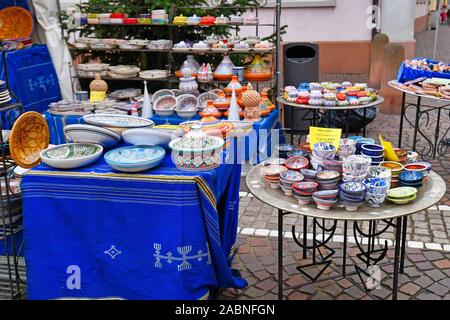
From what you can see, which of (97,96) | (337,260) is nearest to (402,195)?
(337,260)

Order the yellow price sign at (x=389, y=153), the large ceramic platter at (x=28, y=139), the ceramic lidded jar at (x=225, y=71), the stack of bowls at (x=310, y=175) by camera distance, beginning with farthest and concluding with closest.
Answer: the ceramic lidded jar at (x=225, y=71)
the large ceramic platter at (x=28, y=139)
the yellow price sign at (x=389, y=153)
the stack of bowls at (x=310, y=175)

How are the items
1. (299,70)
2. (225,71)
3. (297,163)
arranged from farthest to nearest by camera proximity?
1. (299,70)
2. (225,71)
3. (297,163)

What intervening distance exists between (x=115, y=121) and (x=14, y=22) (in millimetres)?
3750

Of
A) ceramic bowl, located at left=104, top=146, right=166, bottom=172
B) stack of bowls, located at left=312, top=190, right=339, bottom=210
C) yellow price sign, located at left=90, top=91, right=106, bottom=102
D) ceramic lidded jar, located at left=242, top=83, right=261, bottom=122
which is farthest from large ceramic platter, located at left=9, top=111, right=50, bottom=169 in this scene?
yellow price sign, located at left=90, top=91, right=106, bottom=102

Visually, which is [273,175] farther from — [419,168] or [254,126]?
[254,126]

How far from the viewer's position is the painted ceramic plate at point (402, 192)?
8.28 ft

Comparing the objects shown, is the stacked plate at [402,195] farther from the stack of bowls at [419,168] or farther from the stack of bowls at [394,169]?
the stack of bowls at [419,168]

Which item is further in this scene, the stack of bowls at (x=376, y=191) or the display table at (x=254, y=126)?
the display table at (x=254, y=126)

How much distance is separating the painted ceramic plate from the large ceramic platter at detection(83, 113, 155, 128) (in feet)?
5.16

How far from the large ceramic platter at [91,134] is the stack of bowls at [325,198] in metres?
1.31

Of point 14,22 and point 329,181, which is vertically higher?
point 14,22

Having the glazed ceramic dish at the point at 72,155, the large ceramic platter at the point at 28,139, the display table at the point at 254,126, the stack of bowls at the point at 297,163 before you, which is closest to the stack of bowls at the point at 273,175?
the stack of bowls at the point at 297,163

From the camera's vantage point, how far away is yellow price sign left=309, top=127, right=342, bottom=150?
2.90 m

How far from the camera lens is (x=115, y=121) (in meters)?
3.22
